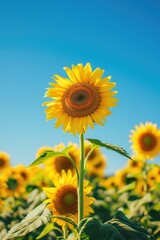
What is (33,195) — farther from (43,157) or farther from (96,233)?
(96,233)

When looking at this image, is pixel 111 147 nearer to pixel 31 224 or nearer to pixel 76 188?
pixel 31 224

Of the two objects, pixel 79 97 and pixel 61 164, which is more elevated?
pixel 79 97

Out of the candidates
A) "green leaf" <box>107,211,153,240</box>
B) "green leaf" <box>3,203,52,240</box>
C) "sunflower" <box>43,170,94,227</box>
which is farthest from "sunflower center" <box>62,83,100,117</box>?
"green leaf" <box>107,211,153,240</box>

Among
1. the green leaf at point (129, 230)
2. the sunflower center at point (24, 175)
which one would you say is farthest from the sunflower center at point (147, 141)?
the green leaf at point (129, 230)

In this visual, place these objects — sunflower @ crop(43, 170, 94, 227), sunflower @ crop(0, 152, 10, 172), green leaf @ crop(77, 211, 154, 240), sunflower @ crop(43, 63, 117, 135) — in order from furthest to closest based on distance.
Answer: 1. sunflower @ crop(0, 152, 10, 172)
2. sunflower @ crop(43, 170, 94, 227)
3. sunflower @ crop(43, 63, 117, 135)
4. green leaf @ crop(77, 211, 154, 240)

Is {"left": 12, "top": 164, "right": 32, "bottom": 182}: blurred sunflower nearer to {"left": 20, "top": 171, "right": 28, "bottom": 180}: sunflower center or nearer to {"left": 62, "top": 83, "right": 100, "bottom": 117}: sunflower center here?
{"left": 20, "top": 171, "right": 28, "bottom": 180}: sunflower center

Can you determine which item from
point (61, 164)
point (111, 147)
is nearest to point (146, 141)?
point (61, 164)

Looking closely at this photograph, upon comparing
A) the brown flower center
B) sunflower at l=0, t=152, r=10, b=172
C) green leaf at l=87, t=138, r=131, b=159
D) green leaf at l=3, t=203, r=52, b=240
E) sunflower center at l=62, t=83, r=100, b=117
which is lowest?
green leaf at l=3, t=203, r=52, b=240

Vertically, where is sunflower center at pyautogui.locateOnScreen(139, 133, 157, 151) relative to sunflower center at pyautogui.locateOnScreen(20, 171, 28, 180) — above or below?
above
